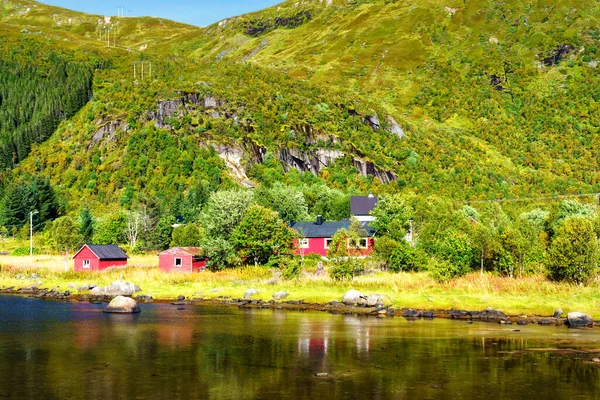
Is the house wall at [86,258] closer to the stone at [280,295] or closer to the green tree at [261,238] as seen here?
the green tree at [261,238]

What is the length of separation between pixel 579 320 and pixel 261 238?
3882 centimetres

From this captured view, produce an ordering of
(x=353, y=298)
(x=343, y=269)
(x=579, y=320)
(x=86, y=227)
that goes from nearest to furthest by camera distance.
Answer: (x=579, y=320) < (x=353, y=298) < (x=343, y=269) < (x=86, y=227)

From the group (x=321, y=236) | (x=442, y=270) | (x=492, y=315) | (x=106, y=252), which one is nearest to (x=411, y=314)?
(x=492, y=315)

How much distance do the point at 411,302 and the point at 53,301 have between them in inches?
1412

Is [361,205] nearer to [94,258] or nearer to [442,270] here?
[94,258]

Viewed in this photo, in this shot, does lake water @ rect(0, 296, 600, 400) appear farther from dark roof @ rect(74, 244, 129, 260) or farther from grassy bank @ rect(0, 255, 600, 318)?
dark roof @ rect(74, 244, 129, 260)

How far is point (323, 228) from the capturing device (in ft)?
341

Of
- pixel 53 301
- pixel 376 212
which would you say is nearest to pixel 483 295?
pixel 376 212

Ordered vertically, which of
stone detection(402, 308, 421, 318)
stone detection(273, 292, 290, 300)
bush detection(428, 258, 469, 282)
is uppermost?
bush detection(428, 258, 469, 282)

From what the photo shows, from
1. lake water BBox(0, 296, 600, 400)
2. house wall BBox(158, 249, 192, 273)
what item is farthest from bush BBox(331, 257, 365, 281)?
house wall BBox(158, 249, 192, 273)

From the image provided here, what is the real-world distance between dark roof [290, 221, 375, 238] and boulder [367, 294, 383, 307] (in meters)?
38.3

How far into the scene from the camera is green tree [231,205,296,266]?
78.2 metres

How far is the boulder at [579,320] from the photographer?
164ft

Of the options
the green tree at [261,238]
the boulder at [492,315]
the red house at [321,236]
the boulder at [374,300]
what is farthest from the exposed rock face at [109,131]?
the boulder at [492,315]
